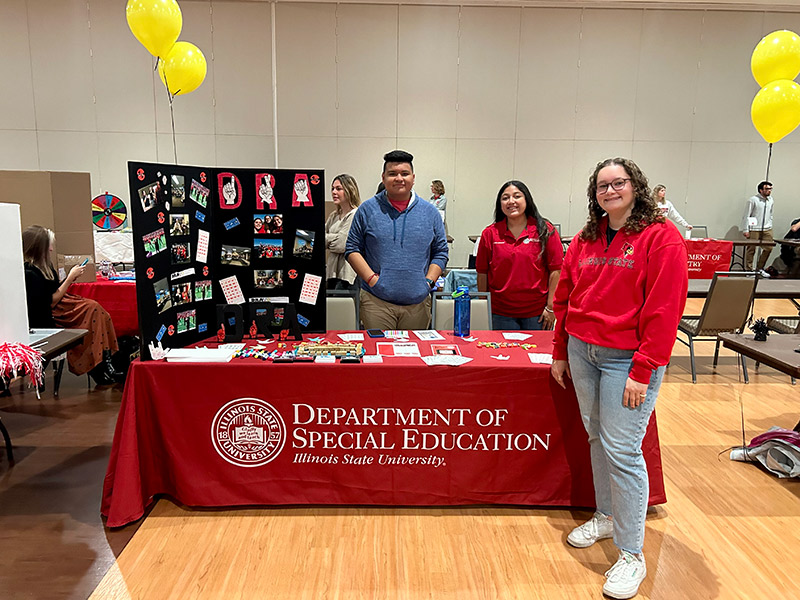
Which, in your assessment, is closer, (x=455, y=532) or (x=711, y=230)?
(x=455, y=532)

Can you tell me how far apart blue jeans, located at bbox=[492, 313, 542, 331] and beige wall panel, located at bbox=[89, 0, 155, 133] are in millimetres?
8006

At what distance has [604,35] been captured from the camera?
361 inches

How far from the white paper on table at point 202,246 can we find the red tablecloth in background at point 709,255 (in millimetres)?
7735

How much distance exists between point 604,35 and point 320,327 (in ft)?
27.6

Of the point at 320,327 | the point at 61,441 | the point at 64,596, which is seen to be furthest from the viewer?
the point at 61,441

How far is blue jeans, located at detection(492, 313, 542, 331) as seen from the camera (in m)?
3.30

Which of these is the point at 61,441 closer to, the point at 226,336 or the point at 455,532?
the point at 226,336

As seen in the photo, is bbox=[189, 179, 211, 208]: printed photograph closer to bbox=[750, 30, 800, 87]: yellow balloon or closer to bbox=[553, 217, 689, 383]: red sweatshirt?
bbox=[553, 217, 689, 383]: red sweatshirt

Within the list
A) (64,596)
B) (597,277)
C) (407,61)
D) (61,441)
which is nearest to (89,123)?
(407,61)

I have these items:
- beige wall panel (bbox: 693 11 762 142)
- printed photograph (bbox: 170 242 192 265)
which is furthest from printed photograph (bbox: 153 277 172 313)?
beige wall panel (bbox: 693 11 762 142)

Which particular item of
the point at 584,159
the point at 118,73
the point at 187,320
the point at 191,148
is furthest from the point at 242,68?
the point at 187,320

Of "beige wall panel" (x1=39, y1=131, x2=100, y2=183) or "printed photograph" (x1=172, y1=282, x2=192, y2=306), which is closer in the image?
"printed photograph" (x1=172, y1=282, x2=192, y2=306)

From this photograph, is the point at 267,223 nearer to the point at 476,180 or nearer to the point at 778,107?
the point at 778,107

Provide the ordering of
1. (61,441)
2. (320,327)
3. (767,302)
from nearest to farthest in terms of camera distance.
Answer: (320,327), (61,441), (767,302)
